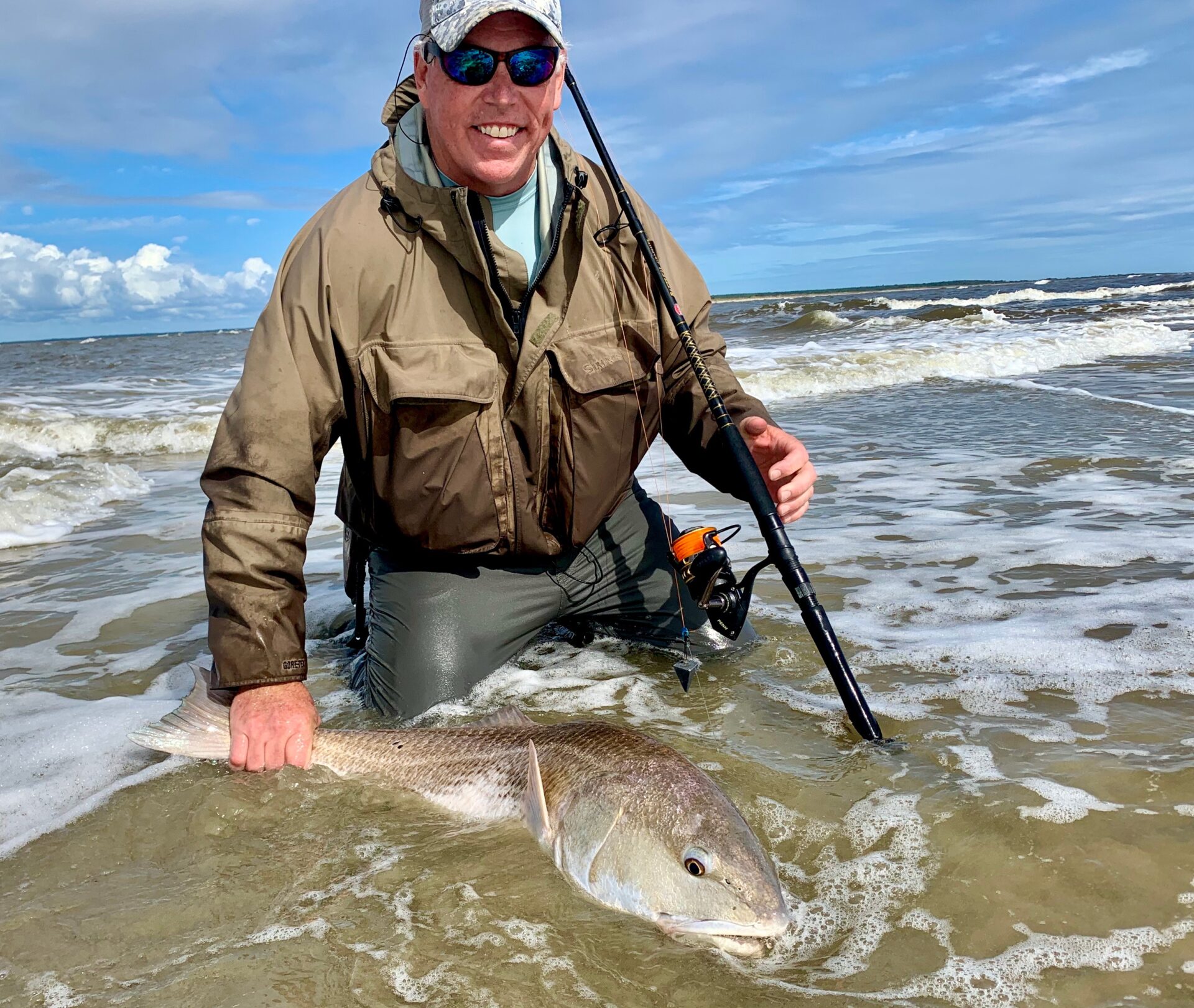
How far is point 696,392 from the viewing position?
412cm

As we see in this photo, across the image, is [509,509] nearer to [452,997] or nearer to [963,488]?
[452,997]

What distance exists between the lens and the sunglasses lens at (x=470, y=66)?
10.9ft

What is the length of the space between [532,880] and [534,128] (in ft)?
8.54

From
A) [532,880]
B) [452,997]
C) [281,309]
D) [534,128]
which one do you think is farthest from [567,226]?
[452,997]

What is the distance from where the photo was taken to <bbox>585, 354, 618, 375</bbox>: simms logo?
363 centimetres

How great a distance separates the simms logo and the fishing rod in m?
0.29

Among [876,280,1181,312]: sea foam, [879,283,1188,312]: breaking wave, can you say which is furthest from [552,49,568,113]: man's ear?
[876,280,1181,312]: sea foam

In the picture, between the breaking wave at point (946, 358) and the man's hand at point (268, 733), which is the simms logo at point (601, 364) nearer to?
the man's hand at point (268, 733)

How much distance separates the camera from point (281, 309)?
333 centimetres

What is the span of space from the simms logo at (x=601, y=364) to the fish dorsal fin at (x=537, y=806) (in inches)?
61.1

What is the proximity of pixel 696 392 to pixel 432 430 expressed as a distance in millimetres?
1244

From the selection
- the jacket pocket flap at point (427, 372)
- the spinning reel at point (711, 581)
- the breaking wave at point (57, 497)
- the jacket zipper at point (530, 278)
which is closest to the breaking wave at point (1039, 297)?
the breaking wave at point (57, 497)

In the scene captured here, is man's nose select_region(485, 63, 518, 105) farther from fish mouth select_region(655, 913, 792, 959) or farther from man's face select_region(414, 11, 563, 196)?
fish mouth select_region(655, 913, 792, 959)

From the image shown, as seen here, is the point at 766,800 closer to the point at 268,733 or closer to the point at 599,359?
the point at 268,733
